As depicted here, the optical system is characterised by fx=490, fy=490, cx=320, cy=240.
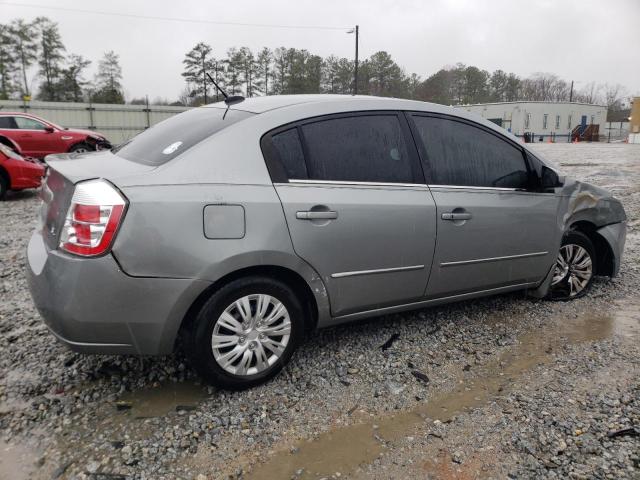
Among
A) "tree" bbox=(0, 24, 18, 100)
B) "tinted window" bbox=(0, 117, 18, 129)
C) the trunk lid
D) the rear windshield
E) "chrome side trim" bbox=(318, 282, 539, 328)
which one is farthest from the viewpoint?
"tree" bbox=(0, 24, 18, 100)

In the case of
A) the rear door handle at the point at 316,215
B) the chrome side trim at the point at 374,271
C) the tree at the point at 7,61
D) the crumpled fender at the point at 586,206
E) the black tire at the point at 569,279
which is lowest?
the black tire at the point at 569,279

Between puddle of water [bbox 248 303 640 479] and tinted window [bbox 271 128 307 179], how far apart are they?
55.7 inches

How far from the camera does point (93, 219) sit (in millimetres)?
2320

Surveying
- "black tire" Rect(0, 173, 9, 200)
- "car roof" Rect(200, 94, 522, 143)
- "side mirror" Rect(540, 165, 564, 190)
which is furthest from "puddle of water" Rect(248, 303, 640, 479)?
"black tire" Rect(0, 173, 9, 200)

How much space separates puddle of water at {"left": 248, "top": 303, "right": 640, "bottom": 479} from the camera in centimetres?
229

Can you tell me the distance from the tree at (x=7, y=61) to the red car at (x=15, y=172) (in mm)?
44061

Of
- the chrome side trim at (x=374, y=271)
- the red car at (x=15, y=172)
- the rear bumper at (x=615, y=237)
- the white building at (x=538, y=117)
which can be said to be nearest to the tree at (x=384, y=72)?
the white building at (x=538, y=117)

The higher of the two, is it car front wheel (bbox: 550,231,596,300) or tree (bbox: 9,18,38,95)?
tree (bbox: 9,18,38,95)

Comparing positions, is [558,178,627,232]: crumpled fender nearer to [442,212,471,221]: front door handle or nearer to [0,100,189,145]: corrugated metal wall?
[442,212,471,221]: front door handle

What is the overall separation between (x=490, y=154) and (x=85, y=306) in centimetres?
286

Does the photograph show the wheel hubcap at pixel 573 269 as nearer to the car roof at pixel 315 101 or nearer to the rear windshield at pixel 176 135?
the car roof at pixel 315 101

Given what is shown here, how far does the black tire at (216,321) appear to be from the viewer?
101 inches

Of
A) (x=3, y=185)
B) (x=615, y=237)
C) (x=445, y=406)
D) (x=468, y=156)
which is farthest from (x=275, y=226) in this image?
(x=3, y=185)

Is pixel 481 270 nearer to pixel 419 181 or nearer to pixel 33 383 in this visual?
pixel 419 181
